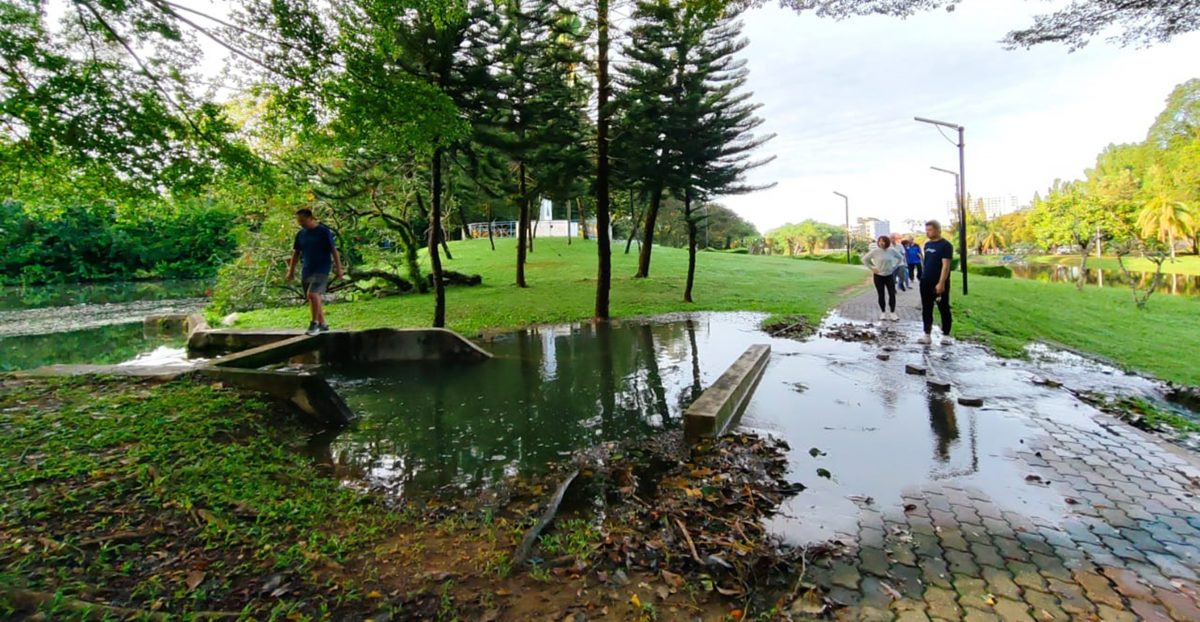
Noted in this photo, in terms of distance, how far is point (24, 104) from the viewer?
4.98 meters

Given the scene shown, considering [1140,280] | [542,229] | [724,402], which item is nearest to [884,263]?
[724,402]

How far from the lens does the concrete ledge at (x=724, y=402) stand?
15.8 feet

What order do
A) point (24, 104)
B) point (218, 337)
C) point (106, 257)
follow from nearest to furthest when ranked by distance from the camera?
point (24, 104) → point (218, 337) → point (106, 257)

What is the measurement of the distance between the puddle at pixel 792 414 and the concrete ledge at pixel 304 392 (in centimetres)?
34

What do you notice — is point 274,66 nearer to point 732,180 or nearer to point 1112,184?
point 732,180

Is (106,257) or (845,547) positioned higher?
(106,257)

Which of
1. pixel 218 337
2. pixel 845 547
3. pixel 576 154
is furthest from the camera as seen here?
pixel 576 154

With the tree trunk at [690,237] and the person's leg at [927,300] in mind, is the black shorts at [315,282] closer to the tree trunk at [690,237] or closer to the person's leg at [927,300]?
the person's leg at [927,300]

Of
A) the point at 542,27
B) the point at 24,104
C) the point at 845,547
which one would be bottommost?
the point at 845,547

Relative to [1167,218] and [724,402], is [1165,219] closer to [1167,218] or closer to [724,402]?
[1167,218]

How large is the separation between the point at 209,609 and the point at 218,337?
9107 millimetres

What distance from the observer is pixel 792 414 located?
559 centimetres

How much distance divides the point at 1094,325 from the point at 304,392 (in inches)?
583

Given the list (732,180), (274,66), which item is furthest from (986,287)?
(274,66)
